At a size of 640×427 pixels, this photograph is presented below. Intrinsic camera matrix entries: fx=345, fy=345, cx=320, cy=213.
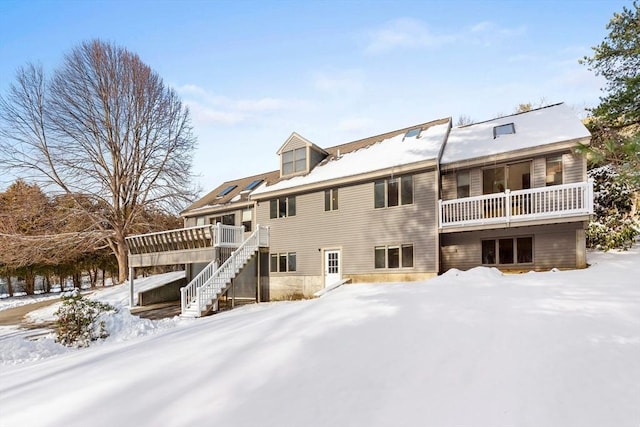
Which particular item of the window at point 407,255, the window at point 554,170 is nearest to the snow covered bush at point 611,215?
the window at point 554,170

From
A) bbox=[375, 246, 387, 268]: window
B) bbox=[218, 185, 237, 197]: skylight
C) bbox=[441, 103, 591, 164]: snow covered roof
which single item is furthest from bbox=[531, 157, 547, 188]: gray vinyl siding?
bbox=[218, 185, 237, 197]: skylight

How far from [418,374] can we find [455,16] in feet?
42.9

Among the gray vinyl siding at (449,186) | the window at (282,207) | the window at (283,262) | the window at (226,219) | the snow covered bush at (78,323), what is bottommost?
the snow covered bush at (78,323)

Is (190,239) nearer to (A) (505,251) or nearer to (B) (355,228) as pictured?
(B) (355,228)

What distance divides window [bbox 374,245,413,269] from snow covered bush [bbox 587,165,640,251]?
24.6ft

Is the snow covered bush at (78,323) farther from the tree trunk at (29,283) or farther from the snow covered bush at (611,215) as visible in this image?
the tree trunk at (29,283)

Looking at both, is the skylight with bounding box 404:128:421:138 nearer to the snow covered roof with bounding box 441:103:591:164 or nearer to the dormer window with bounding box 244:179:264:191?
the snow covered roof with bounding box 441:103:591:164

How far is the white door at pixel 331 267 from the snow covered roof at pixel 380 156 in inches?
131

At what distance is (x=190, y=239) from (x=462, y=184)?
39.9 feet

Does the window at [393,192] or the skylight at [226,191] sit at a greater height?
the skylight at [226,191]

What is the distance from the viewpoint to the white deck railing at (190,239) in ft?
50.9

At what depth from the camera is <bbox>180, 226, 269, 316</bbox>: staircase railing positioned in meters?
13.7

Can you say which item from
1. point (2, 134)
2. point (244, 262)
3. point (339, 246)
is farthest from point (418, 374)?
point (2, 134)

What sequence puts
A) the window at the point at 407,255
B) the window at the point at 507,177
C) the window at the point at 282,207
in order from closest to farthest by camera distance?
the window at the point at 507,177, the window at the point at 407,255, the window at the point at 282,207
